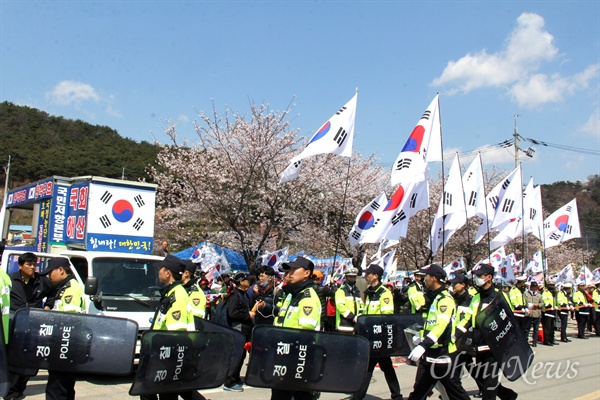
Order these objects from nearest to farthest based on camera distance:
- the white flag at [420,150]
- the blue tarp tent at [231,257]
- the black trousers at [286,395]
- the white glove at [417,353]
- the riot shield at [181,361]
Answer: the riot shield at [181,361]
the black trousers at [286,395]
the white glove at [417,353]
the white flag at [420,150]
the blue tarp tent at [231,257]

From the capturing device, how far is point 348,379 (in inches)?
190

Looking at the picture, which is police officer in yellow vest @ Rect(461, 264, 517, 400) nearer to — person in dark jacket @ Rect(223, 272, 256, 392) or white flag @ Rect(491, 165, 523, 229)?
person in dark jacket @ Rect(223, 272, 256, 392)

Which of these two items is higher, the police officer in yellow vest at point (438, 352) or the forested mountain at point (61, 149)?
the forested mountain at point (61, 149)

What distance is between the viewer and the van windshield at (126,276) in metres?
9.15

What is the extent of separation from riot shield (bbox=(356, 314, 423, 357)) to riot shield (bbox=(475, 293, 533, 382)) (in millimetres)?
1039

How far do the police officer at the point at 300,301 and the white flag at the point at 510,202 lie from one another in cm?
1222

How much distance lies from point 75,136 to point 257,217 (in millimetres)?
53074

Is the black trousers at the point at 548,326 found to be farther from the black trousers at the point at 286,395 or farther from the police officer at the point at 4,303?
the police officer at the point at 4,303

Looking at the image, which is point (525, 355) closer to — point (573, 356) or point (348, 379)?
point (348, 379)

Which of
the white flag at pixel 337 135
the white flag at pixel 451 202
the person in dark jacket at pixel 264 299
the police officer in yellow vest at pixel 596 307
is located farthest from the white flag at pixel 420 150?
the police officer in yellow vest at pixel 596 307

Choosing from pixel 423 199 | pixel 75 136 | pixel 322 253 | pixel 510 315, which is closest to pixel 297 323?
pixel 510 315

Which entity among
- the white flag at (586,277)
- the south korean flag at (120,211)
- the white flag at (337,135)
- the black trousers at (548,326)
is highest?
the white flag at (337,135)

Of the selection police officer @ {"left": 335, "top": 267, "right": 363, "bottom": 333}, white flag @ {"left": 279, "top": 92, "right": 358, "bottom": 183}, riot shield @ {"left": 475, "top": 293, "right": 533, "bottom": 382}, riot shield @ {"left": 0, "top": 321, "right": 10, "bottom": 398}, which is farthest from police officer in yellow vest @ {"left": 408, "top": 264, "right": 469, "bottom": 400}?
white flag @ {"left": 279, "top": 92, "right": 358, "bottom": 183}

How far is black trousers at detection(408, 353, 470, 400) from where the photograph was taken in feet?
19.5
